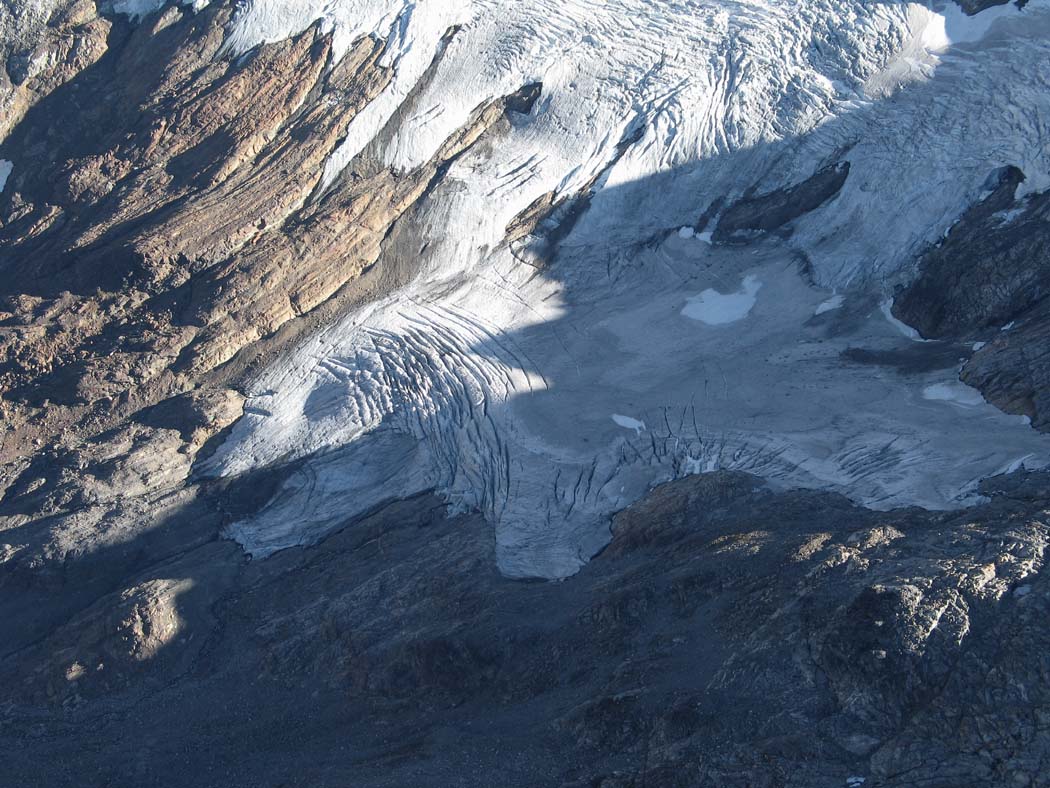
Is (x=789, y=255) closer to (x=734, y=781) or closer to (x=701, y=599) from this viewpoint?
(x=701, y=599)

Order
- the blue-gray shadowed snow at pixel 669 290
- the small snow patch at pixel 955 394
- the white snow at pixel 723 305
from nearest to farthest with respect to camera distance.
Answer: the small snow patch at pixel 955 394
the blue-gray shadowed snow at pixel 669 290
the white snow at pixel 723 305

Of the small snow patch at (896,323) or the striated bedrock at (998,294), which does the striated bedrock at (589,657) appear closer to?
the striated bedrock at (998,294)

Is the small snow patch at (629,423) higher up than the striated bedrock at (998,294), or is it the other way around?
the small snow patch at (629,423)

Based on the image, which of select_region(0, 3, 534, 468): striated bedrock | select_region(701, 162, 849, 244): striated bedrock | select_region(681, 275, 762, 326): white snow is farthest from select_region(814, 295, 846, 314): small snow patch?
select_region(0, 3, 534, 468): striated bedrock

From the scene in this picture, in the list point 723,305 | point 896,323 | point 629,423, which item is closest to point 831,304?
point 896,323

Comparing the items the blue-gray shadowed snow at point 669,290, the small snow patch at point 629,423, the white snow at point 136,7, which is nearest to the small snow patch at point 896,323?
the blue-gray shadowed snow at point 669,290

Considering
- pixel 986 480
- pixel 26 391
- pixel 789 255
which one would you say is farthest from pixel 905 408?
pixel 26 391

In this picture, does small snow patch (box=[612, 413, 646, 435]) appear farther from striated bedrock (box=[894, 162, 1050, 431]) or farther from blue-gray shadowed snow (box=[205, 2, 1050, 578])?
striated bedrock (box=[894, 162, 1050, 431])

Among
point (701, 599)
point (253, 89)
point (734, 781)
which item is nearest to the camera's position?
point (734, 781)
